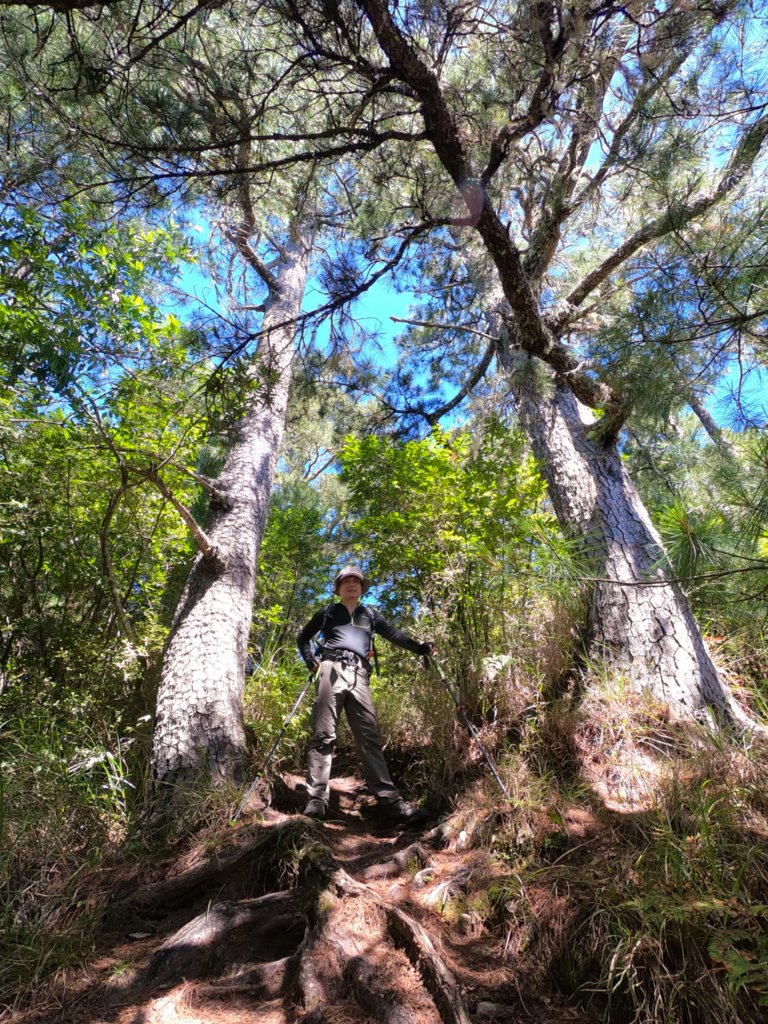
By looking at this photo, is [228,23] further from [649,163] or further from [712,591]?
[712,591]

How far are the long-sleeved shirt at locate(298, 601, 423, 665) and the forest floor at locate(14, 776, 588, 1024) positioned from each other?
122 cm

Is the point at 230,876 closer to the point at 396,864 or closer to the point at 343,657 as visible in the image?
the point at 396,864

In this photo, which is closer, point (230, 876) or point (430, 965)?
point (430, 965)

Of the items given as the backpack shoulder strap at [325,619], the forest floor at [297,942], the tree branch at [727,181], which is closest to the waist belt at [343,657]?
the backpack shoulder strap at [325,619]

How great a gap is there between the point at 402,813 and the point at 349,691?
0.82 m

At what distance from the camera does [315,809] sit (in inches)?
127

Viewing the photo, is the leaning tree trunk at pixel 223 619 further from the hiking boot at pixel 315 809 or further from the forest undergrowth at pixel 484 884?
the hiking boot at pixel 315 809

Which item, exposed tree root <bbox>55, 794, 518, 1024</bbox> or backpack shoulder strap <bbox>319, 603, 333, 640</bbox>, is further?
backpack shoulder strap <bbox>319, 603, 333, 640</bbox>

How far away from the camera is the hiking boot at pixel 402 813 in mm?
3342

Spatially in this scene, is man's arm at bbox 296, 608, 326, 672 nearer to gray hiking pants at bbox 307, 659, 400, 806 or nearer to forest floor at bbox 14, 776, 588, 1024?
gray hiking pants at bbox 307, 659, 400, 806

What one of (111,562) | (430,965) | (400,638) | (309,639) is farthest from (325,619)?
(430,965)

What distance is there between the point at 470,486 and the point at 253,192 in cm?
283

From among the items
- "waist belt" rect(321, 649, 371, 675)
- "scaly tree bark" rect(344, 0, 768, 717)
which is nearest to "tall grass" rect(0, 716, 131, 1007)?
"waist belt" rect(321, 649, 371, 675)

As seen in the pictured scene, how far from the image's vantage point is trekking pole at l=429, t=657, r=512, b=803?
9.34ft
